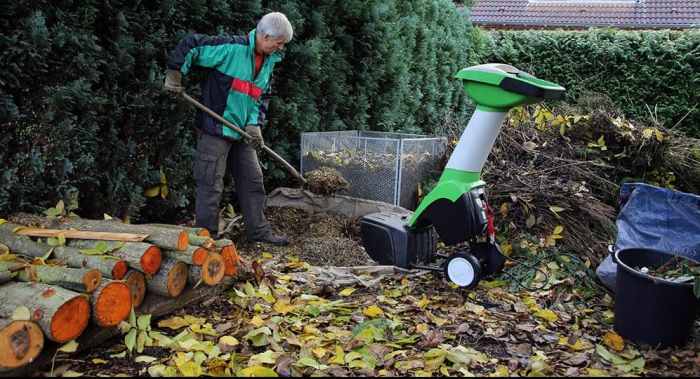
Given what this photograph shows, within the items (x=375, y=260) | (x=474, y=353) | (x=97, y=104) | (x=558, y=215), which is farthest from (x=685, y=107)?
(x=97, y=104)

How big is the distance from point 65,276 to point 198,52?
1895mm

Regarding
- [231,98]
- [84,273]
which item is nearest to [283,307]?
[84,273]

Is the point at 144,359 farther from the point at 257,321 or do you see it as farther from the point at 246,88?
the point at 246,88

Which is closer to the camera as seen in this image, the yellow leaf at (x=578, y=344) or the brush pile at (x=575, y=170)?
the yellow leaf at (x=578, y=344)

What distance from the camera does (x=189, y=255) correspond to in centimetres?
276

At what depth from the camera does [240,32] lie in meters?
4.64

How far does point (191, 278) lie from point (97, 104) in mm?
1525

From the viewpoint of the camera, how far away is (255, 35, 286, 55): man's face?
3.83m

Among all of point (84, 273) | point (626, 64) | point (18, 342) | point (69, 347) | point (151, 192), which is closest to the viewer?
point (18, 342)

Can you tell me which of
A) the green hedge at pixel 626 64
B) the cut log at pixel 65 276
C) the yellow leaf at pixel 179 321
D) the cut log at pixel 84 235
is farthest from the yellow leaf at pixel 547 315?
the green hedge at pixel 626 64

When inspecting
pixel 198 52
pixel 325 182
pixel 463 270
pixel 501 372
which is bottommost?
pixel 501 372

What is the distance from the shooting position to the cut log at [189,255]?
108 inches

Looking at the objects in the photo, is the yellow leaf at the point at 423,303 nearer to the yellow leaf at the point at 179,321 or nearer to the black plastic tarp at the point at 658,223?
the black plastic tarp at the point at 658,223

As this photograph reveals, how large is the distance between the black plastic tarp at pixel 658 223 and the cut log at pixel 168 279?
8.03 feet
